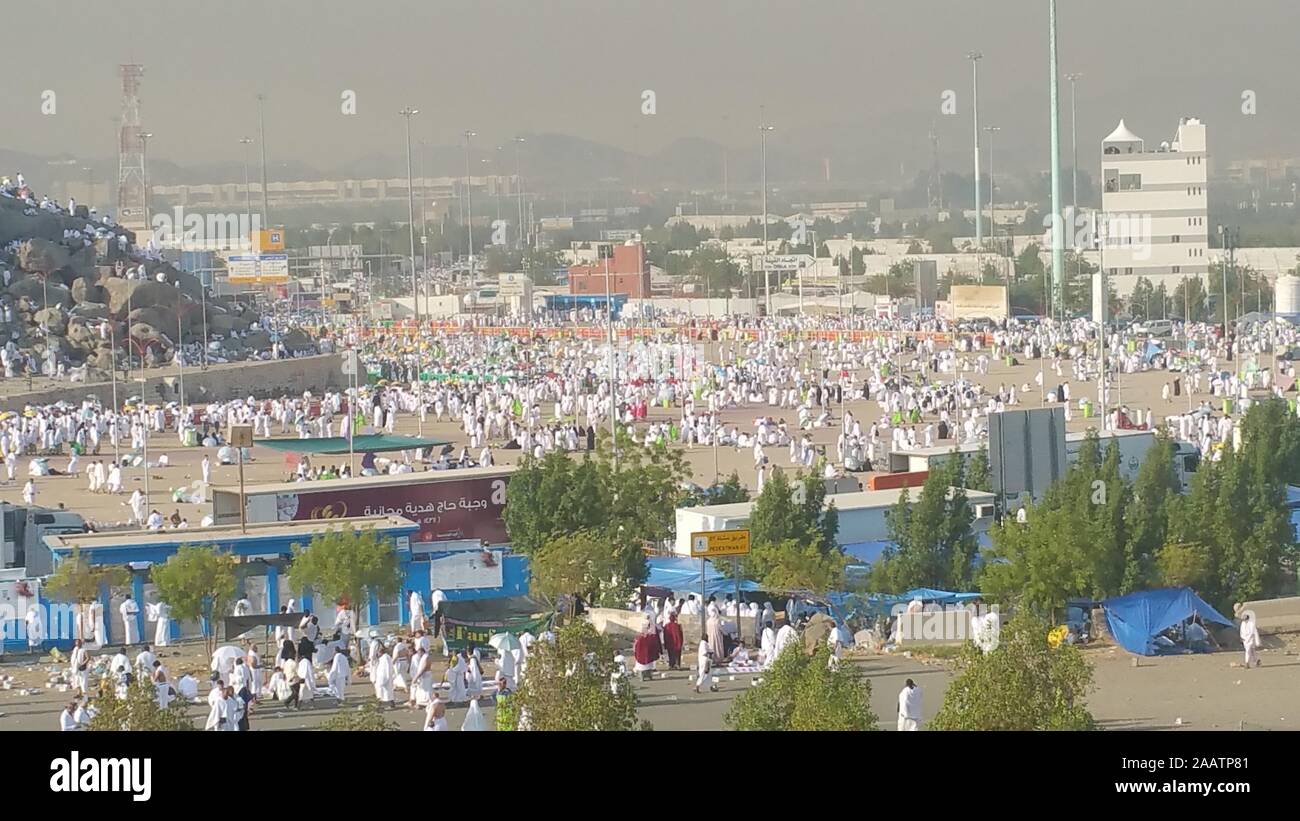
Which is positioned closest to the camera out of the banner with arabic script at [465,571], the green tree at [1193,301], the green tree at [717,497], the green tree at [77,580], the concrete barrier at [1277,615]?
the green tree at [77,580]

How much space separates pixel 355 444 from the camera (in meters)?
31.8

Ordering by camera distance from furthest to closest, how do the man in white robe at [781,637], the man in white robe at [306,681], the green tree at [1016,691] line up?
the man in white robe at [781,637], the man in white robe at [306,681], the green tree at [1016,691]

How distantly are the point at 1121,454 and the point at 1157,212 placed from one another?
186 feet

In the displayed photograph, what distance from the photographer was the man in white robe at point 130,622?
16.2 meters

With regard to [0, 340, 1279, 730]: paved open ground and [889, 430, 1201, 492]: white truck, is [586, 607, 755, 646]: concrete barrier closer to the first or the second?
[0, 340, 1279, 730]: paved open ground

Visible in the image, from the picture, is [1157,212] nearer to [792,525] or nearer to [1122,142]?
[1122,142]

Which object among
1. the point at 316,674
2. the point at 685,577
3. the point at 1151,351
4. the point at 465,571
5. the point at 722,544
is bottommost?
the point at 316,674

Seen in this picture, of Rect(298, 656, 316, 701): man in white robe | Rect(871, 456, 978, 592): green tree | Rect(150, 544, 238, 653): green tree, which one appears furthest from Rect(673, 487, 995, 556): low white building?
Rect(298, 656, 316, 701): man in white robe

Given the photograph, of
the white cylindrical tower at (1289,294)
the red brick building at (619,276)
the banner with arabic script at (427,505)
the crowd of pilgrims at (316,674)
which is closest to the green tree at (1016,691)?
the crowd of pilgrims at (316,674)

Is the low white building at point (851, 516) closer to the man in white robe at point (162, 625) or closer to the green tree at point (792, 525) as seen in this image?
the green tree at point (792, 525)

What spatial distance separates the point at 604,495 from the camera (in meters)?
19.0

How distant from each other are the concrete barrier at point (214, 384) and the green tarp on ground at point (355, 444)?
24.6 ft

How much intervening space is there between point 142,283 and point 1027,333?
24.6 metres

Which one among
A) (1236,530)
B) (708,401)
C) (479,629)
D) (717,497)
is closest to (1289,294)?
(708,401)
